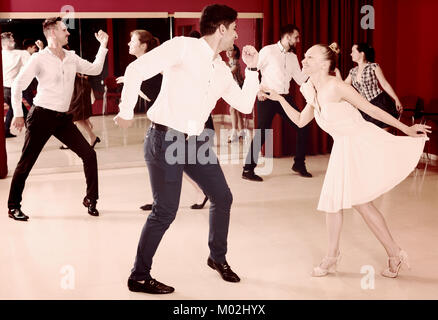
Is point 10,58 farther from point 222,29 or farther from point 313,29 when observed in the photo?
point 222,29

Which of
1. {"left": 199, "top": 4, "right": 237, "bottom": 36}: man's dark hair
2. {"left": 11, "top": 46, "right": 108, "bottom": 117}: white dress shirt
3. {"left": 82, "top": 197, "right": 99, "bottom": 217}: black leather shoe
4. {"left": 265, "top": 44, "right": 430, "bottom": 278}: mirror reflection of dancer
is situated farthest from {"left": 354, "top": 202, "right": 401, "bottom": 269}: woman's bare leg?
{"left": 11, "top": 46, "right": 108, "bottom": 117}: white dress shirt

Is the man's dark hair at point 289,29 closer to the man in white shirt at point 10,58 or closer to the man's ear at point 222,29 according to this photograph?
the man in white shirt at point 10,58

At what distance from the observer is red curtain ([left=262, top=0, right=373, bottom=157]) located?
316 inches

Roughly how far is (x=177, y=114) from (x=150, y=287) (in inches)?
39.5

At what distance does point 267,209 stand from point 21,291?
2.58 m

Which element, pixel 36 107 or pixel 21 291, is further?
pixel 36 107

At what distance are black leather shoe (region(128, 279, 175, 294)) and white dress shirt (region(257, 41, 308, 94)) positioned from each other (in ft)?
12.8

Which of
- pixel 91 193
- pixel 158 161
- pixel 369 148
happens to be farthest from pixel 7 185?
pixel 369 148

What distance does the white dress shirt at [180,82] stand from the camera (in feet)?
10.7

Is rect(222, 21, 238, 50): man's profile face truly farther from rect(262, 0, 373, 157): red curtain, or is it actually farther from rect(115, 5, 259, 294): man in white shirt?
rect(262, 0, 373, 157): red curtain

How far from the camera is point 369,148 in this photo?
12.5 ft

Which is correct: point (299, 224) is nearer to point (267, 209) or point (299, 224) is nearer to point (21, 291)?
point (267, 209)

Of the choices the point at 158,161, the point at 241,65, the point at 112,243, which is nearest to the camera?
the point at 158,161

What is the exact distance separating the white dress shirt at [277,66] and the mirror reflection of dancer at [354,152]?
326cm
